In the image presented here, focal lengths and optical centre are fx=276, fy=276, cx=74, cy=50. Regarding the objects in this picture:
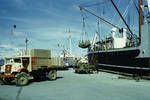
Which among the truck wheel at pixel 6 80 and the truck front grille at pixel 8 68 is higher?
the truck front grille at pixel 8 68

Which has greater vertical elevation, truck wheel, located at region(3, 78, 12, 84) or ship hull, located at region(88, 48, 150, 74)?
ship hull, located at region(88, 48, 150, 74)

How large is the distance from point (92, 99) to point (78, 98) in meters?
0.76

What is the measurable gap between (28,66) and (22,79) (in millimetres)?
1433

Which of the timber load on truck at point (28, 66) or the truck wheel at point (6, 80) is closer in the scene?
the timber load on truck at point (28, 66)

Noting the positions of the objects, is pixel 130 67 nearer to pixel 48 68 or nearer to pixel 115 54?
pixel 115 54

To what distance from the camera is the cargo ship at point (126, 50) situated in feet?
85.5

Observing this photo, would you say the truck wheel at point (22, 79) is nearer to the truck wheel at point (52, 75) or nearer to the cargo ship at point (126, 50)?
the truck wheel at point (52, 75)

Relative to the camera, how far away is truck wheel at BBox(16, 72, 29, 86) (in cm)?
2028

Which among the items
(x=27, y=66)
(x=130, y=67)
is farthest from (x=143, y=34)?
(x=27, y=66)

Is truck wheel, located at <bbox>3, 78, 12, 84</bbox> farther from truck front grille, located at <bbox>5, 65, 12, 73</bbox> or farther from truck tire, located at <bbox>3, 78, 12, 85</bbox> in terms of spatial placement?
truck front grille, located at <bbox>5, 65, 12, 73</bbox>

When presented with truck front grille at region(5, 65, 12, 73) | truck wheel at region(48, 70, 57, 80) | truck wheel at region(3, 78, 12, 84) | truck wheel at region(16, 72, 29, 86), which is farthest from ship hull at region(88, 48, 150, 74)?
truck front grille at region(5, 65, 12, 73)

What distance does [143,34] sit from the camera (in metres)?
26.5

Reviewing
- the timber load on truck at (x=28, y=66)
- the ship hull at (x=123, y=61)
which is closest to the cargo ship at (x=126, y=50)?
the ship hull at (x=123, y=61)

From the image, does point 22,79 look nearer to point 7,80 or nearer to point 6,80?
point 6,80
